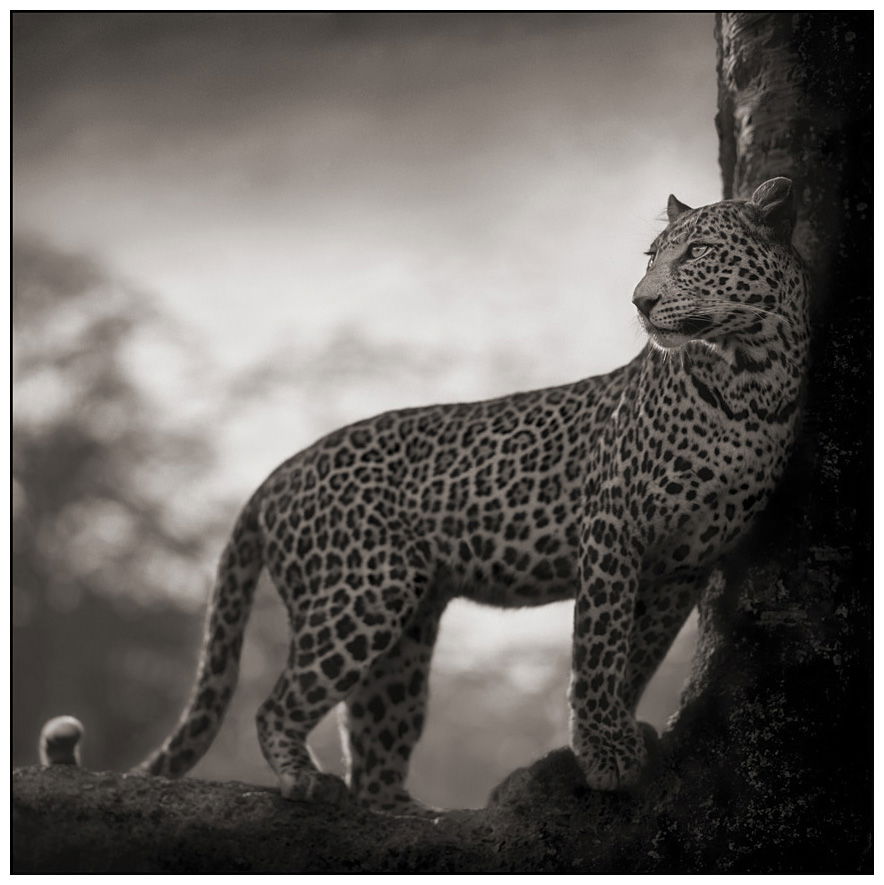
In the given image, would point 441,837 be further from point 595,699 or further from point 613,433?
point 613,433

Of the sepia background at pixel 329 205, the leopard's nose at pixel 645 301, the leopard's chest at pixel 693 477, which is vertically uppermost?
the sepia background at pixel 329 205

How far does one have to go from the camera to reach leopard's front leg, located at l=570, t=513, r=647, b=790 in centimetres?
370

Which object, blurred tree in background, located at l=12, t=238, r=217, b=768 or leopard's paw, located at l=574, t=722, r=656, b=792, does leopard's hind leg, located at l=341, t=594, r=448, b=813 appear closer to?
leopard's paw, located at l=574, t=722, r=656, b=792

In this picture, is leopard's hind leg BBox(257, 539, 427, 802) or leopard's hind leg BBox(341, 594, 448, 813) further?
leopard's hind leg BBox(341, 594, 448, 813)

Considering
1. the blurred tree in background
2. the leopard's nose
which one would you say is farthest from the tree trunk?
the blurred tree in background

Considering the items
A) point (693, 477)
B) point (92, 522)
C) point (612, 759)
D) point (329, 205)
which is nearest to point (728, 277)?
point (693, 477)

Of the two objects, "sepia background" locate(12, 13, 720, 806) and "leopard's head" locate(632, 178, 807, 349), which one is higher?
"sepia background" locate(12, 13, 720, 806)

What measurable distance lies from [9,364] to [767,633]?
2.42 meters

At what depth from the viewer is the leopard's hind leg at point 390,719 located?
4.24 metres

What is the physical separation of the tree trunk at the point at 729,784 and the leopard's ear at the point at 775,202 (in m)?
0.28

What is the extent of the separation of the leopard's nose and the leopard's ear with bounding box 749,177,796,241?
38 cm

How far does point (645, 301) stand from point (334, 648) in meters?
1.26

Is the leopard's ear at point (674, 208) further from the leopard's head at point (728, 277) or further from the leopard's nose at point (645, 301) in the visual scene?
the leopard's nose at point (645, 301)

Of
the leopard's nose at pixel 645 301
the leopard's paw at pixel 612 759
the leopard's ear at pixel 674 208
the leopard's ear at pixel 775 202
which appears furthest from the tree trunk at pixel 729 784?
the leopard's nose at pixel 645 301
